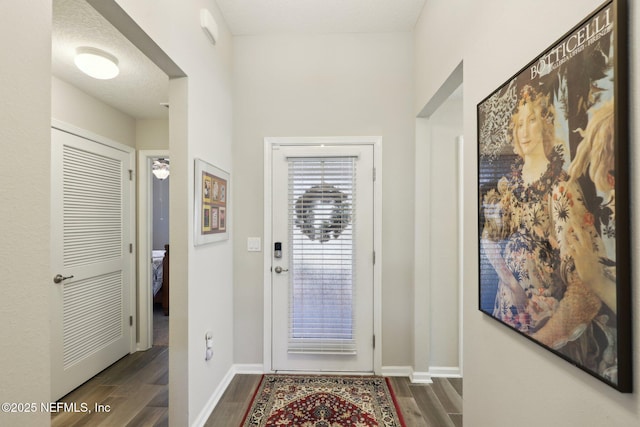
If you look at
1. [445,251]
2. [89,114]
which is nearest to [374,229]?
[445,251]

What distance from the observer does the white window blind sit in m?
2.58

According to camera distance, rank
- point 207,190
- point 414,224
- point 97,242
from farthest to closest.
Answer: point 97,242, point 414,224, point 207,190

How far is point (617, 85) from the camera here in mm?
707

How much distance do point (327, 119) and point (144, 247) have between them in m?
2.44

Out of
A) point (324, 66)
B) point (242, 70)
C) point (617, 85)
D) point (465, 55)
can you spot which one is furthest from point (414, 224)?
point (242, 70)

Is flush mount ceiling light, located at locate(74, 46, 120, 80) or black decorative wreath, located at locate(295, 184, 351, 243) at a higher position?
flush mount ceiling light, located at locate(74, 46, 120, 80)

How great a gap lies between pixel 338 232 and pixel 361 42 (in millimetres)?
1727

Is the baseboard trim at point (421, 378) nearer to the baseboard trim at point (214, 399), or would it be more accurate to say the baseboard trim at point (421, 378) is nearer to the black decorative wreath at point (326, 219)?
the black decorative wreath at point (326, 219)

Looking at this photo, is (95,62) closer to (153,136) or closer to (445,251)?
(153,136)

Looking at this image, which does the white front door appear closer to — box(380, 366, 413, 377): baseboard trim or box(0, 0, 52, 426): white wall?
box(380, 366, 413, 377): baseboard trim

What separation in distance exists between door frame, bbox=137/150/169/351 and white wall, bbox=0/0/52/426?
8.23ft

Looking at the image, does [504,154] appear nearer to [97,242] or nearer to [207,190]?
[207,190]

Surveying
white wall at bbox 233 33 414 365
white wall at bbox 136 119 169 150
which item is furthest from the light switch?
white wall at bbox 136 119 169 150

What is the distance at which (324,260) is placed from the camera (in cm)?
260
